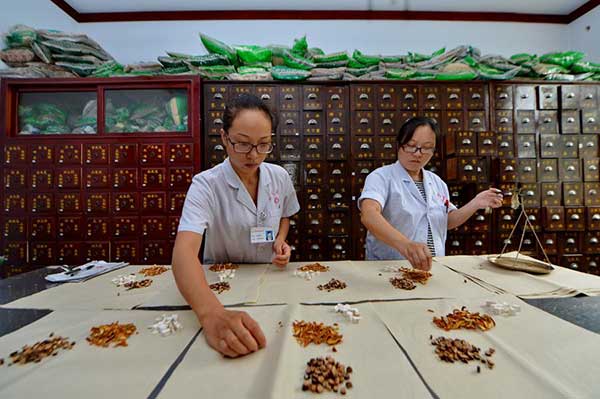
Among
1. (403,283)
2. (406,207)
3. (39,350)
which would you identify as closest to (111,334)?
(39,350)

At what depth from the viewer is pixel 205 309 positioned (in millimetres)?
Result: 711

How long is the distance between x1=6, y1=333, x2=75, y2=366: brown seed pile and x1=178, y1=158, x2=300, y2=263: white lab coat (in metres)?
0.60

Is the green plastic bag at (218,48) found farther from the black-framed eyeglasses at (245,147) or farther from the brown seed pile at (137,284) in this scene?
the brown seed pile at (137,284)

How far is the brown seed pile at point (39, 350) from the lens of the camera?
609 millimetres

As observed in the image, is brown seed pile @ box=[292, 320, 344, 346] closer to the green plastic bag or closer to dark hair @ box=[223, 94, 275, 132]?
dark hair @ box=[223, 94, 275, 132]

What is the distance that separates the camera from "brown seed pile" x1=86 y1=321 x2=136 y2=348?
2.22ft

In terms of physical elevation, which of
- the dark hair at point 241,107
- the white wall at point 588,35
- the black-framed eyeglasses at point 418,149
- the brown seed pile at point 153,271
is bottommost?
the brown seed pile at point 153,271

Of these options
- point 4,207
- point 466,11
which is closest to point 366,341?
point 4,207

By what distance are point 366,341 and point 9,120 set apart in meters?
3.96

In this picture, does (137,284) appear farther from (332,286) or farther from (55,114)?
(55,114)

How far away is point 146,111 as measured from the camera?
2910 millimetres

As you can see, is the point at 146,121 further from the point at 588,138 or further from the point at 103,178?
the point at 588,138

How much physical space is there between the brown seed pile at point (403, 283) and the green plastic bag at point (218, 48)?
2890 millimetres

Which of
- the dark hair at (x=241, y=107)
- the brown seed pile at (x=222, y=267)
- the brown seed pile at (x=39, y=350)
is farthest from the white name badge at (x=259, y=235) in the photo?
the brown seed pile at (x=39, y=350)
